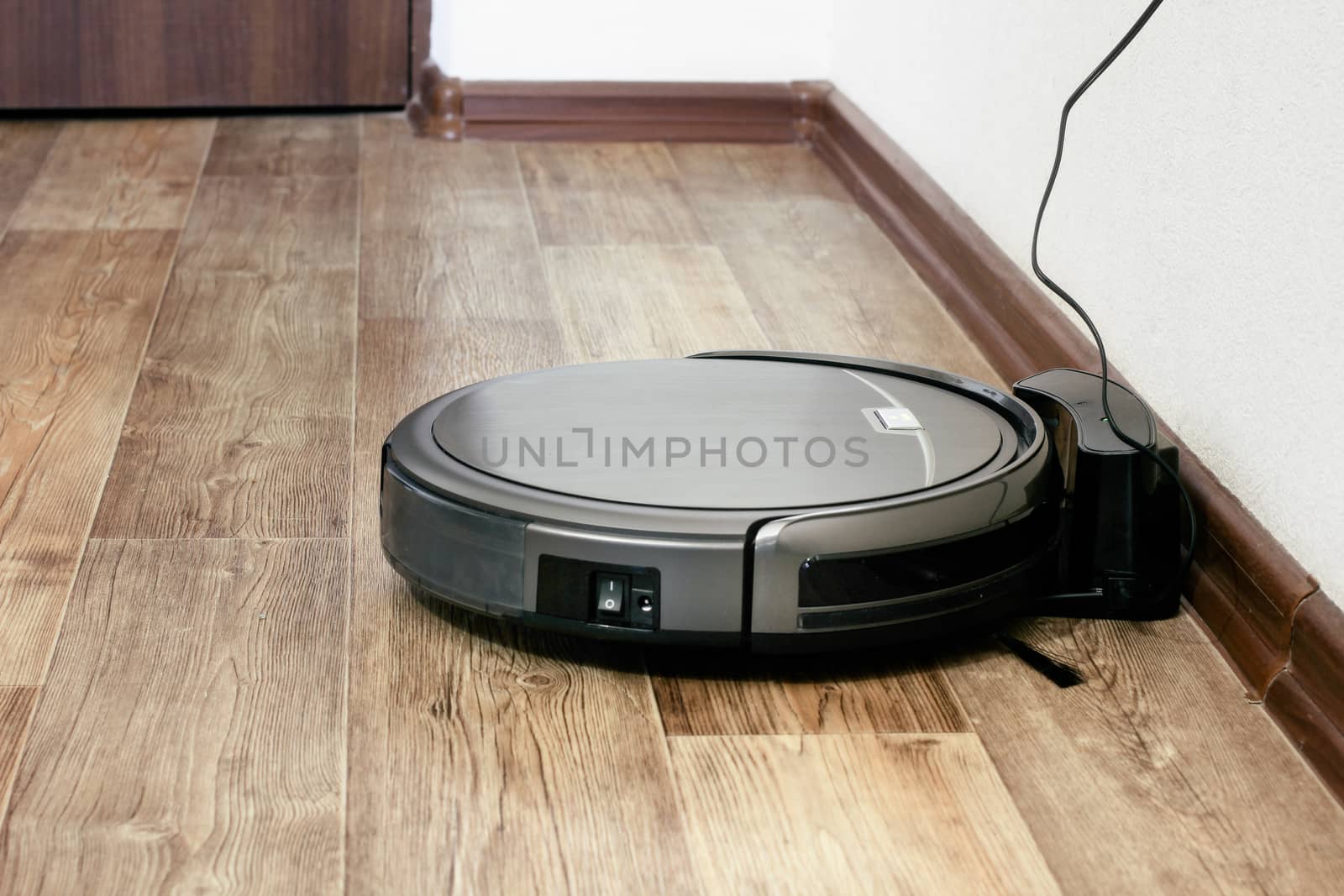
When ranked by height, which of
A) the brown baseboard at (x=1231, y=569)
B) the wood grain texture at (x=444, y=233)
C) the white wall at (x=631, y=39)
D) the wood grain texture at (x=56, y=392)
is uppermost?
the white wall at (x=631, y=39)

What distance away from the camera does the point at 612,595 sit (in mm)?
983

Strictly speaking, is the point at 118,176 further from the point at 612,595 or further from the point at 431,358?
the point at 612,595

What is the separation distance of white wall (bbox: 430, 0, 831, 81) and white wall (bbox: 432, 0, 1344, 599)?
50 cm

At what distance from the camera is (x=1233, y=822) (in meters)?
0.91

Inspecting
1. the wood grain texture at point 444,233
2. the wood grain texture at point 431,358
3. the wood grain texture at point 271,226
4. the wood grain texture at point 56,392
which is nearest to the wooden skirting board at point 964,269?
the wood grain texture at point 444,233

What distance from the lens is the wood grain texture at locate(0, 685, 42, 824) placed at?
89 centimetres

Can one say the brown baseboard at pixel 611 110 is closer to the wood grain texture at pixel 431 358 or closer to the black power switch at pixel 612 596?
the wood grain texture at pixel 431 358

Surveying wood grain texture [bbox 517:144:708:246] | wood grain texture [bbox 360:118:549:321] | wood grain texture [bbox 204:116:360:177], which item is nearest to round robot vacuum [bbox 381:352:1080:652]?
wood grain texture [bbox 360:118:549:321]

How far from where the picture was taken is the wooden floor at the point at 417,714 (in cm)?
85

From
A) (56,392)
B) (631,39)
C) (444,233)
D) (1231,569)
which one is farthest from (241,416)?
(631,39)

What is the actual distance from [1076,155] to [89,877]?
44.8 inches

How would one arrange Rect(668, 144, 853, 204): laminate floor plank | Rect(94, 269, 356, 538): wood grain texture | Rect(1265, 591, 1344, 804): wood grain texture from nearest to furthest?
Rect(1265, 591, 1344, 804): wood grain texture < Rect(94, 269, 356, 538): wood grain texture < Rect(668, 144, 853, 204): laminate floor plank

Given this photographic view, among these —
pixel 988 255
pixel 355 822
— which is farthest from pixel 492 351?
pixel 355 822

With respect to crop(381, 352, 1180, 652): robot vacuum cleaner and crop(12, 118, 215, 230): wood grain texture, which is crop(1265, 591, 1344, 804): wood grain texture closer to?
crop(381, 352, 1180, 652): robot vacuum cleaner
